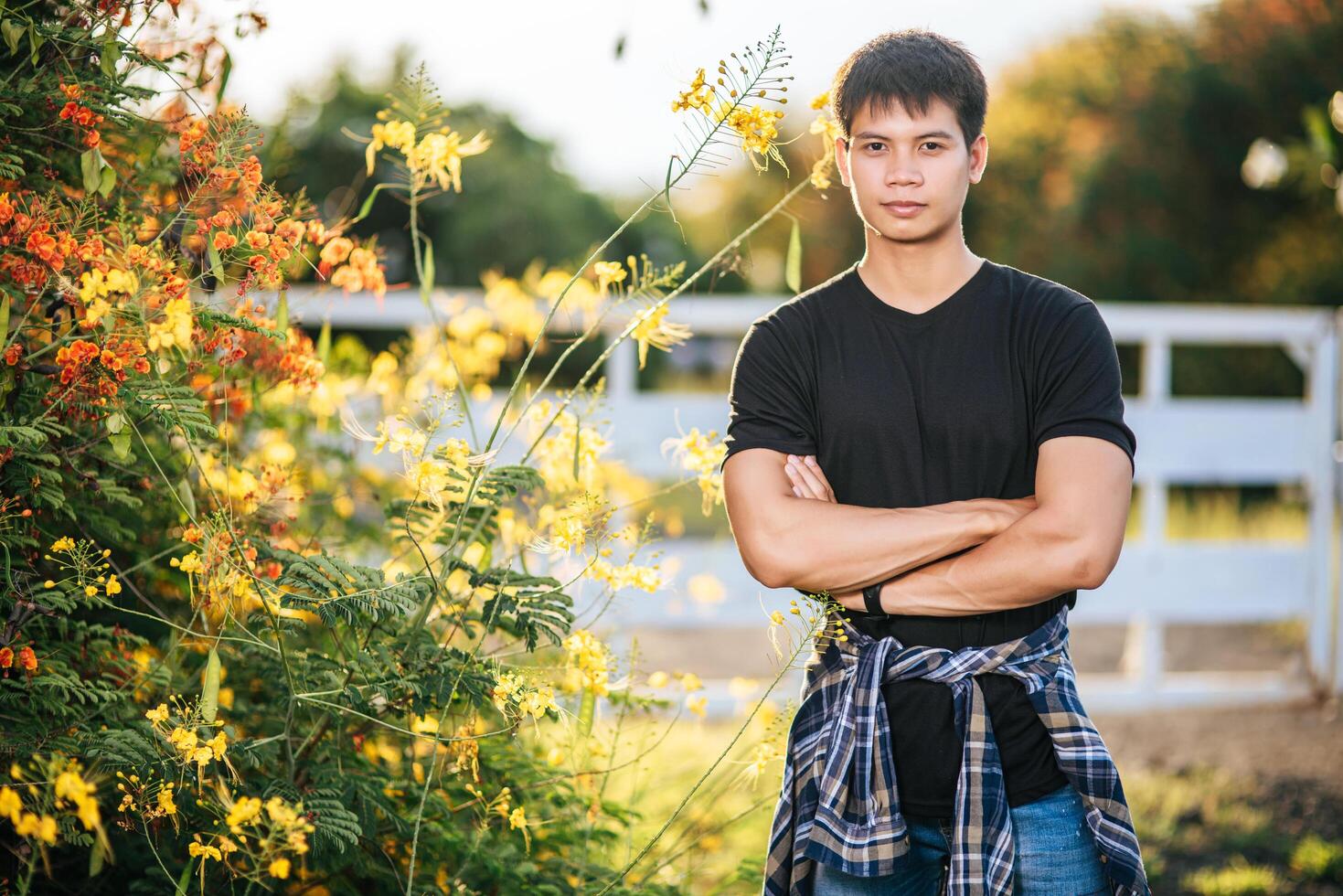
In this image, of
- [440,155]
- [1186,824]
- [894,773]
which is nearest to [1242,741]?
[1186,824]

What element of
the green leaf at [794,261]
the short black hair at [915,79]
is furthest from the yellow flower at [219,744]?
the short black hair at [915,79]

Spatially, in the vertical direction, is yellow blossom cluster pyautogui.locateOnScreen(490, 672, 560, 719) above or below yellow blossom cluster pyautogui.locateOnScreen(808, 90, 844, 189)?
below

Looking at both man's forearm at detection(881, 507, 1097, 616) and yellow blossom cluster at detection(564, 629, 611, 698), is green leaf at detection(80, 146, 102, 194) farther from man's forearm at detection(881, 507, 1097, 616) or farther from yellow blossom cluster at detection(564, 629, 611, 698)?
man's forearm at detection(881, 507, 1097, 616)

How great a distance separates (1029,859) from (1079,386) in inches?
27.4

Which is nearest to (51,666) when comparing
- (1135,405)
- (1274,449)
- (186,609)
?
(186,609)

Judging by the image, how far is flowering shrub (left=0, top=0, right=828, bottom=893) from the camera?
5.90 ft

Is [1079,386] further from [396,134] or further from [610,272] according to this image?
[396,134]

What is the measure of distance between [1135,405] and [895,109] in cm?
378

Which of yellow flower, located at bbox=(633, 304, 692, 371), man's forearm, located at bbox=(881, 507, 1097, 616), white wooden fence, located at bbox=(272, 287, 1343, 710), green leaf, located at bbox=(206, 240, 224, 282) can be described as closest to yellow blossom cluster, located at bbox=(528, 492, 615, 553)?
yellow flower, located at bbox=(633, 304, 692, 371)

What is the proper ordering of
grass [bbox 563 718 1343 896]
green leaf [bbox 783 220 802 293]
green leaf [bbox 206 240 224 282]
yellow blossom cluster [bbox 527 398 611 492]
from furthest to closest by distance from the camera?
1. grass [bbox 563 718 1343 896]
2. yellow blossom cluster [bbox 527 398 611 492]
3. green leaf [bbox 783 220 802 293]
4. green leaf [bbox 206 240 224 282]

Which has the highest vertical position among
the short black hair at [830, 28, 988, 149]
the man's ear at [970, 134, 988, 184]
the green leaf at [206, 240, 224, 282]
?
the short black hair at [830, 28, 988, 149]

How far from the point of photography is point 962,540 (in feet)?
6.17

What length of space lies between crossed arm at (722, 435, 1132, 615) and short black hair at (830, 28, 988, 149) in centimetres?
55

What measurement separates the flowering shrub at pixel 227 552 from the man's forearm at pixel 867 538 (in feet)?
0.36
